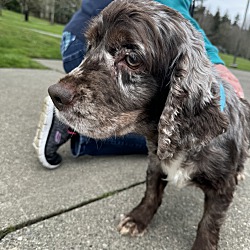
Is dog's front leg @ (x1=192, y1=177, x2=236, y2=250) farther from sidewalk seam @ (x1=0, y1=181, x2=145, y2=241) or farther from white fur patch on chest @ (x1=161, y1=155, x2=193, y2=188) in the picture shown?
sidewalk seam @ (x1=0, y1=181, x2=145, y2=241)

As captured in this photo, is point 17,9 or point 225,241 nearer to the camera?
point 225,241

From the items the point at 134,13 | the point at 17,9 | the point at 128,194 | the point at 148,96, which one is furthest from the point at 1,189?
the point at 17,9

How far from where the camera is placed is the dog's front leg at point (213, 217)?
7.15ft

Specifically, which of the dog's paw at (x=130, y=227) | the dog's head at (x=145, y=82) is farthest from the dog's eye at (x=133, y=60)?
the dog's paw at (x=130, y=227)

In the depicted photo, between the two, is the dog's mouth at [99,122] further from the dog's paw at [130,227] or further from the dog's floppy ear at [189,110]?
the dog's paw at [130,227]

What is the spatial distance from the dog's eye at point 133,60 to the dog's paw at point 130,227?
1240mm

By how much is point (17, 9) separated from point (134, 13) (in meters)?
36.0

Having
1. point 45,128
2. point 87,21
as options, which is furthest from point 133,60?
point 87,21

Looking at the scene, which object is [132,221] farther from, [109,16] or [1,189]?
[109,16]

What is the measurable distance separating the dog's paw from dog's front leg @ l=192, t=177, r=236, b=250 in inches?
16.8

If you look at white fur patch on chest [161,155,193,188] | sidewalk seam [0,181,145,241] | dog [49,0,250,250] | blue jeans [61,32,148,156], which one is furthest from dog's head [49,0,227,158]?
blue jeans [61,32,148,156]

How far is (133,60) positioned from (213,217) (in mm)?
1291

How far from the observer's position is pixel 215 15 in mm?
49719

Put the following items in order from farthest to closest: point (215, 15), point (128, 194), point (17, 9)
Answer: point (215, 15) → point (17, 9) → point (128, 194)
